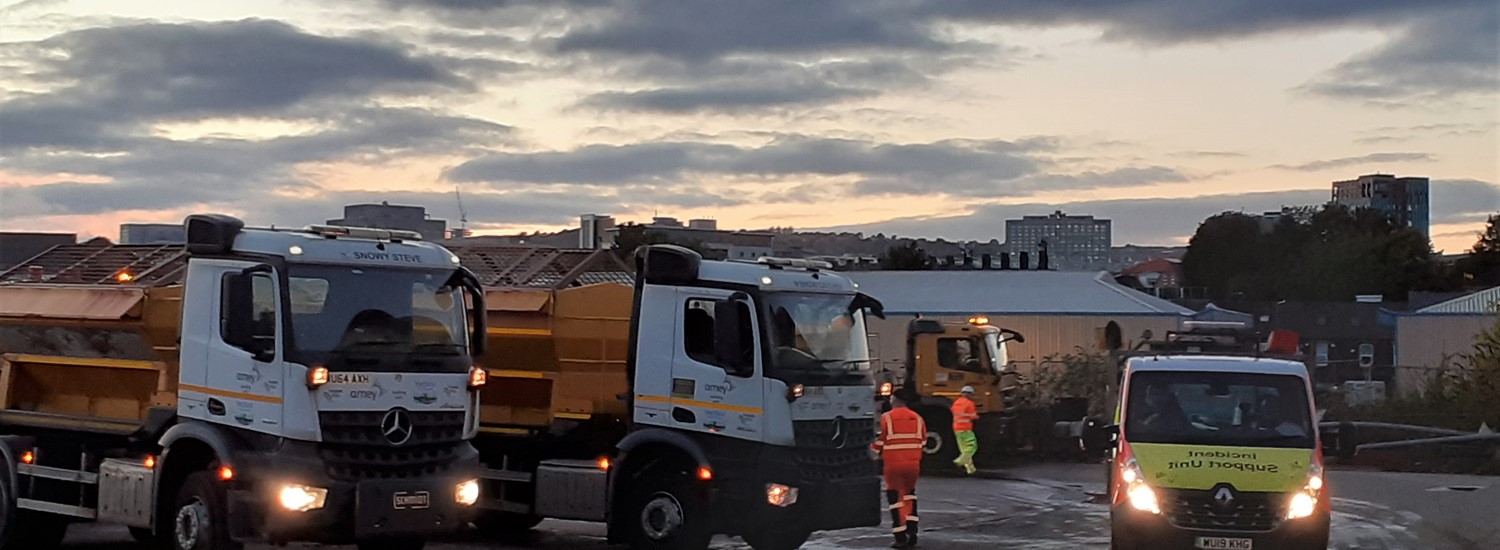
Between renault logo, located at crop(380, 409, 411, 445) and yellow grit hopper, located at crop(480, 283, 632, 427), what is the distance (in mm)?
2635

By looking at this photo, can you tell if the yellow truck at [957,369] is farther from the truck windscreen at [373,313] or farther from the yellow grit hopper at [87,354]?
the yellow grit hopper at [87,354]

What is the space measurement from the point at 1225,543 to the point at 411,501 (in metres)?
6.57

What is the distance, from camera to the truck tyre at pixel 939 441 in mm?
27516

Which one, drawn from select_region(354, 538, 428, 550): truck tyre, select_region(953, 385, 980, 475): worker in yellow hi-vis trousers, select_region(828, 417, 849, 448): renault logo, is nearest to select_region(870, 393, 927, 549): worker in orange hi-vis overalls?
select_region(828, 417, 849, 448): renault logo

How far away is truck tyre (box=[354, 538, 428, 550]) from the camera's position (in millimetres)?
12664

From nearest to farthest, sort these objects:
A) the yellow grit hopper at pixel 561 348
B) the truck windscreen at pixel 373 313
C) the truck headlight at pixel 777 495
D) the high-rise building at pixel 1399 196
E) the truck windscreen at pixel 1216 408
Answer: the truck windscreen at pixel 373 313 → the truck windscreen at pixel 1216 408 → the truck headlight at pixel 777 495 → the yellow grit hopper at pixel 561 348 → the high-rise building at pixel 1399 196

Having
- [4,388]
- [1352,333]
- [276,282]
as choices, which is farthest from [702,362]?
[1352,333]

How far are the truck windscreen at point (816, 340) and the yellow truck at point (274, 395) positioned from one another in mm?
2643

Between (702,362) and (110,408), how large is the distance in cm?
532

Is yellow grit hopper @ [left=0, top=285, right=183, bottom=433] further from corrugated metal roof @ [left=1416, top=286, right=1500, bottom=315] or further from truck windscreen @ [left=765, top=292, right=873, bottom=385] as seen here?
corrugated metal roof @ [left=1416, top=286, right=1500, bottom=315]

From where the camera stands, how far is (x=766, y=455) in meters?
13.8

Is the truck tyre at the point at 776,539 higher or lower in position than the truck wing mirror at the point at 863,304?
lower

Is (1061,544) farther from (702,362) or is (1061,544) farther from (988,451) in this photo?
(988,451)

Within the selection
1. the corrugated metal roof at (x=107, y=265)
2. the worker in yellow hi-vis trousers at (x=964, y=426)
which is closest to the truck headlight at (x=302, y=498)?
the corrugated metal roof at (x=107, y=265)
